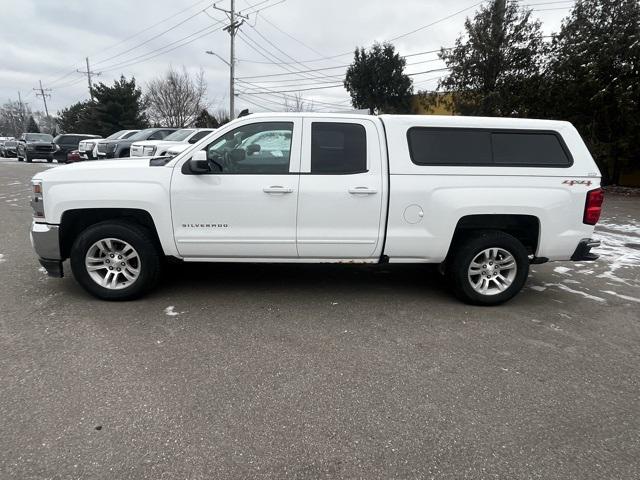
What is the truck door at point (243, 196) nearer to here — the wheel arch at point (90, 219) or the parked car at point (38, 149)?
the wheel arch at point (90, 219)

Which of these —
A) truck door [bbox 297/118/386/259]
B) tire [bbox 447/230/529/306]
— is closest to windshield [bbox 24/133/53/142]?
truck door [bbox 297/118/386/259]

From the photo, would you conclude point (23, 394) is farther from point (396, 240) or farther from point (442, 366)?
point (396, 240)

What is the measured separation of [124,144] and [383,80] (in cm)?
2154

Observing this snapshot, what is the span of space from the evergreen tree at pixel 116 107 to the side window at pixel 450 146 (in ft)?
147

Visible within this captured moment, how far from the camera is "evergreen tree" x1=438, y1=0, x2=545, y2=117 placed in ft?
55.1

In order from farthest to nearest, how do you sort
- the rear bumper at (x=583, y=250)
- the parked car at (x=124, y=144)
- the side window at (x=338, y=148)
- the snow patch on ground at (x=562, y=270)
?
the parked car at (x=124, y=144), the snow patch on ground at (x=562, y=270), the rear bumper at (x=583, y=250), the side window at (x=338, y=148)

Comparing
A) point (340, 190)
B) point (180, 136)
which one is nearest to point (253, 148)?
point (340, 190)

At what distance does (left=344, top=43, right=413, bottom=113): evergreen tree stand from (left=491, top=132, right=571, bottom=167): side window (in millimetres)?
29759

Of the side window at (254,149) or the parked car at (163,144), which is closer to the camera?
the side window at (254,149)

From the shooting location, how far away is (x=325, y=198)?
171 inches

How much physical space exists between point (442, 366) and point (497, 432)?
0.78 meters

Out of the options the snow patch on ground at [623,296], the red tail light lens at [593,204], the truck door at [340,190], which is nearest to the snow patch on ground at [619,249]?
the snow patch on ground at [623,296]

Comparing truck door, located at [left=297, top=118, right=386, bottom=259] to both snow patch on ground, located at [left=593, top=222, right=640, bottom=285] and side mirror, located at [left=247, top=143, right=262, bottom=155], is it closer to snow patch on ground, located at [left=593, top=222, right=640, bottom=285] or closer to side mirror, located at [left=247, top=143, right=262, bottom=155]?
side mirror, located at [left=247, top=143, right=262, bottom=155]

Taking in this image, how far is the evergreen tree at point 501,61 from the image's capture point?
16.8 m
